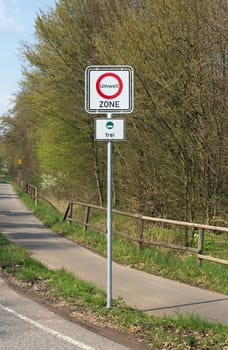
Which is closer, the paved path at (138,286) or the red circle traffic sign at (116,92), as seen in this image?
the red circle traffic sign at (116,92)

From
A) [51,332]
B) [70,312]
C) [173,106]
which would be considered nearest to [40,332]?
[51,332]

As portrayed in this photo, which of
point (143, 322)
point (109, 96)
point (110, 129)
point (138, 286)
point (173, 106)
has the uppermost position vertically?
Answer: point (173, 106)

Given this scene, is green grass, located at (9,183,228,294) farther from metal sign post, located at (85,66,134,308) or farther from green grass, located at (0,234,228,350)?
metal sign post, located at (85,66,134,308)

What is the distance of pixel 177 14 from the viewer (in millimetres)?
13797

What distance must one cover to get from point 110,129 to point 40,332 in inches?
115

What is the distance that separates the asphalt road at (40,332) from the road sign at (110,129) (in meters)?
2.57

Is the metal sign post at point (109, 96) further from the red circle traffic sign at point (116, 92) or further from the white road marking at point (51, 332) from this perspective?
the white road marking at point (51, 332)

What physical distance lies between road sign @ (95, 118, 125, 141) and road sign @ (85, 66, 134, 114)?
156 millimetres

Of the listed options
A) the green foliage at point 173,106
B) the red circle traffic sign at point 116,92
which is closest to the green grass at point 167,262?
the green foliage at point 173,106

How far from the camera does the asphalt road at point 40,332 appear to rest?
5906mm

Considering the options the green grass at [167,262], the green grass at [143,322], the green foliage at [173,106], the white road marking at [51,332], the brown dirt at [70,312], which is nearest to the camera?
the white road marking at [51,332]

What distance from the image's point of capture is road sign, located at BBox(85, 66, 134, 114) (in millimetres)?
7555

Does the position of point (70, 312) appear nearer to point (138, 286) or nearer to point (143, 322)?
point (143, 322)

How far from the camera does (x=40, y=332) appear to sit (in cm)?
645
